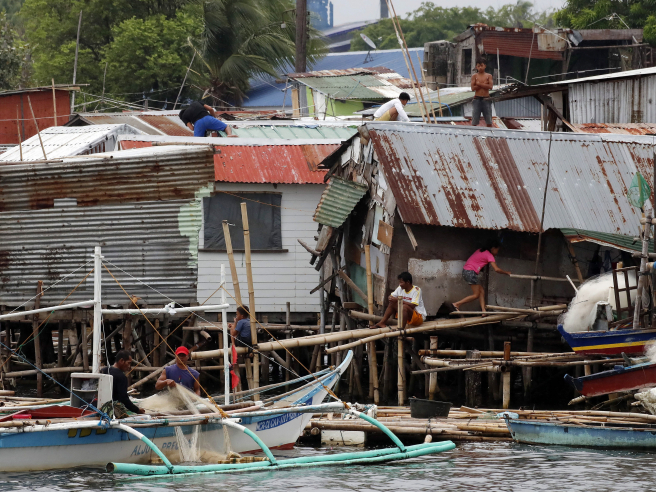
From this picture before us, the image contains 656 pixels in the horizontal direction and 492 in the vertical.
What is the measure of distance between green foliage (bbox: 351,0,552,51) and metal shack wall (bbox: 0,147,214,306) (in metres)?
47.5

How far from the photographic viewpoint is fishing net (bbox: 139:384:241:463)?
13.3 metres

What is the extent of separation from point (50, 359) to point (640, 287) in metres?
14.1

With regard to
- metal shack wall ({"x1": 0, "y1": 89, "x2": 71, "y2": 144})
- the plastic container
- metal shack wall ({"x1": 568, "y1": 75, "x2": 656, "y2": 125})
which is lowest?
the plastic container

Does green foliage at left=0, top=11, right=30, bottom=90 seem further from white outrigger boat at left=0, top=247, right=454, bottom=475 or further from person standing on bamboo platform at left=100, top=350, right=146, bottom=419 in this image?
person standing on bamboo platform at left=100, top=350, right=146, bottom=419

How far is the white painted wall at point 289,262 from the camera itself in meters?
20.7

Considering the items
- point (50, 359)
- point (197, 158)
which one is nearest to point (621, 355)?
point (197, 158)

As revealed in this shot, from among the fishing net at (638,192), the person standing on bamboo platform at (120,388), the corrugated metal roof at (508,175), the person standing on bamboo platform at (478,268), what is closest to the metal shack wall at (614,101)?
the corrugated metal roof at (508,175)

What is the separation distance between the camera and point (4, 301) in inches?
814

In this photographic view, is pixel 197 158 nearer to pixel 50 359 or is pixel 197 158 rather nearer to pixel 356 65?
pixel 50 359

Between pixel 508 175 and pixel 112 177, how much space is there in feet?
25.1

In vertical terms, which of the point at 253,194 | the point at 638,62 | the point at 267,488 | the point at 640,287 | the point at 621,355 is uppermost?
the point at 638,62

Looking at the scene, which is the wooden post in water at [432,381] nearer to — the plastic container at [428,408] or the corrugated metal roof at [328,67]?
the plastic container at [428,408]

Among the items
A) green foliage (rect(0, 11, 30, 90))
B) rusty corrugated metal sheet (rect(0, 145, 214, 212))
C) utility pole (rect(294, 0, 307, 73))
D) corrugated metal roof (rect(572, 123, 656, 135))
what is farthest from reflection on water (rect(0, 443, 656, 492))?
green foliage (rect(0, 11, 30, 90))

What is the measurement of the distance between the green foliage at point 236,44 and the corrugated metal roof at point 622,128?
20735mm
